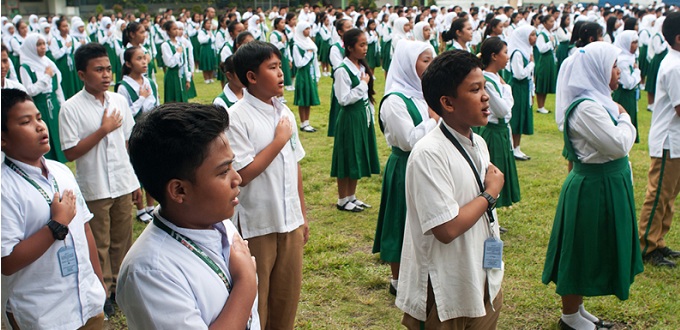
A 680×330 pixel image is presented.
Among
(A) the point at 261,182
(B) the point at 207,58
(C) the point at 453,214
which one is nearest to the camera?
(C) the point at 453,214

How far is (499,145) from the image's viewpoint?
5.18 metres

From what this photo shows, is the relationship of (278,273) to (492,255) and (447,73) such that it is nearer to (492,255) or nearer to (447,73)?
(492,255)

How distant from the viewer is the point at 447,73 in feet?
8.20

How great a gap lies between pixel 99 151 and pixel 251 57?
4.49 ft

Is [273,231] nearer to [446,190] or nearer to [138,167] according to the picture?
[446,190]

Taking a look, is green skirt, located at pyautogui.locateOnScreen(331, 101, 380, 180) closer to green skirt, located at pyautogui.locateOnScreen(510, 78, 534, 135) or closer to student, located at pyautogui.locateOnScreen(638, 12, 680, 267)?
green skirt, located at pyautogui.locateOnScreen(510, 78, 534, 135)

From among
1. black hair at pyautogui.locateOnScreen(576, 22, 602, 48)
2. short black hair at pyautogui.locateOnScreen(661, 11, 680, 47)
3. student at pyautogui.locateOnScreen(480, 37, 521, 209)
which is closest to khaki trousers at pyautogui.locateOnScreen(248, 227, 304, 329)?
student at pyautogui.locateOnScreen(480, 37, 521, 209)

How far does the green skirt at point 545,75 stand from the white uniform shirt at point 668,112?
20.2 feet

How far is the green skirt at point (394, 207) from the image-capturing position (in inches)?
153

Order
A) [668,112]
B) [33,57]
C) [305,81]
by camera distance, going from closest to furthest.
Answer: [668,112] → [33,57] → [305,81]

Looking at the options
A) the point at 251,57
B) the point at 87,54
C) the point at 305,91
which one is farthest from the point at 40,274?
the point at 305,91

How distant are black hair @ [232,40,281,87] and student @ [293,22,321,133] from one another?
19.5 feet

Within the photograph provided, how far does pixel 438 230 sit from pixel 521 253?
2561mm

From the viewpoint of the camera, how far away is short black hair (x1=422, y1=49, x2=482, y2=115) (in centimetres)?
248
